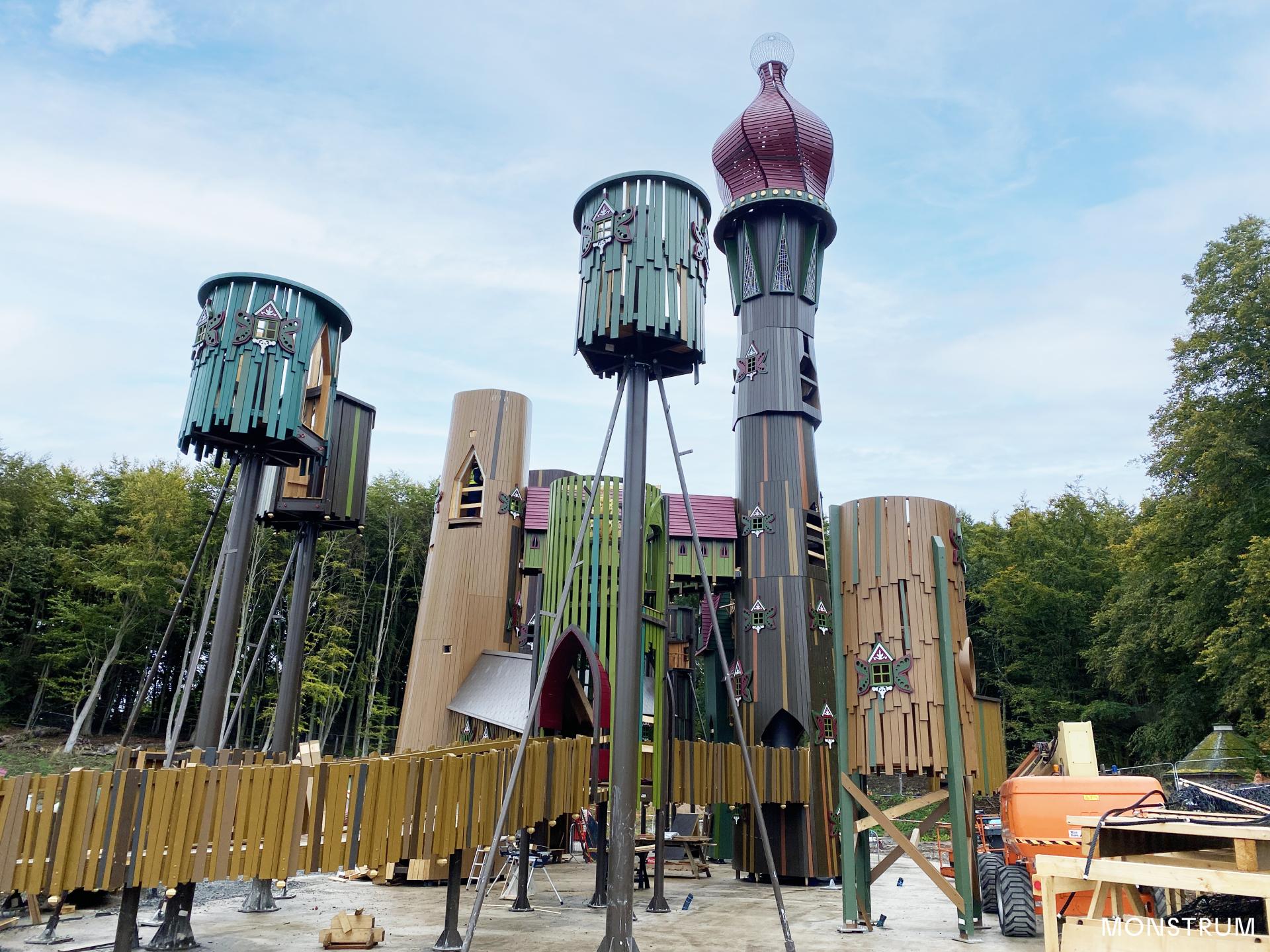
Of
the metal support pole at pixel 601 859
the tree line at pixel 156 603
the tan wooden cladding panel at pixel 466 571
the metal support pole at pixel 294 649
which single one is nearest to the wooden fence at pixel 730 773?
the metal support pole at pixel 601 859

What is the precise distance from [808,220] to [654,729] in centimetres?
1300

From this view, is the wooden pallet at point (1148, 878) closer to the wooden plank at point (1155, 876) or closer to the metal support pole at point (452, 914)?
the wooden plank at point (1155, 876)

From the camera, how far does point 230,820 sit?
765cm

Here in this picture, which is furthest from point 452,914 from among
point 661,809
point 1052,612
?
point 1052,612

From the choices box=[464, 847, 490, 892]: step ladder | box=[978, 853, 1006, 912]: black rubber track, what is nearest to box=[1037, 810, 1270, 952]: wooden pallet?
box=[978, 853, 1006, 912]: black rubber track

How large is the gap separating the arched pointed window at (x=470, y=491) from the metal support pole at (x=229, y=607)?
986 cm

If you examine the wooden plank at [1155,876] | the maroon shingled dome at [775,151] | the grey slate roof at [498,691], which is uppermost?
the maroon shingled dome at [775,151]

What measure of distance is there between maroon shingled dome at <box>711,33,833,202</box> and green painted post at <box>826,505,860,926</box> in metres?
11.2

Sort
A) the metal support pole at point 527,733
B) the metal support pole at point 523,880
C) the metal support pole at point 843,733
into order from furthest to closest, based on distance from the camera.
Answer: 1. the metal support pole at point 523,880
2. the metal support pole at point 843,733
3. the metal support pole at point 527,733

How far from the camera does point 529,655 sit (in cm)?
1961

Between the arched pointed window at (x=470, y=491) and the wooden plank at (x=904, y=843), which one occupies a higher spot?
the arched pointed window at (x=470, y=491)

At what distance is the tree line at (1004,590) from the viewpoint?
21.1 m

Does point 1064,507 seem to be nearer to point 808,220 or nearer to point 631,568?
point 808,220

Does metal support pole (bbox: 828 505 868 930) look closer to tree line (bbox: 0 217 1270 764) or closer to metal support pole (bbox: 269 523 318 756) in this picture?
metal support pole (bbox: 269 523 318 756)
